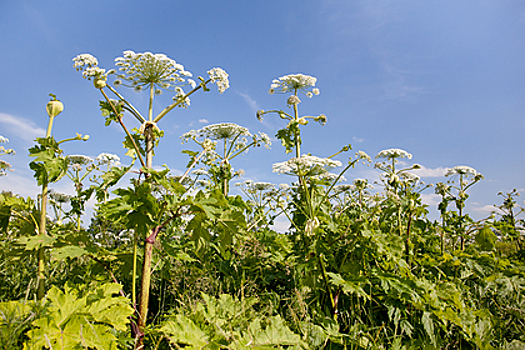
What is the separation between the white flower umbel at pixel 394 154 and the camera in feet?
13.5

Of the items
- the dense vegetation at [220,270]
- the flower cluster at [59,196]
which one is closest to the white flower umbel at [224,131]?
the dense vegetation at [220,270]

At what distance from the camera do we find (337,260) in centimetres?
308

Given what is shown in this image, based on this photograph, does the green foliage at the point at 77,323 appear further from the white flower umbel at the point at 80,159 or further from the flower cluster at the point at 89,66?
the white flower umbel at the point at 80,159

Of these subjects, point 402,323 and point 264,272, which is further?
point 264,272

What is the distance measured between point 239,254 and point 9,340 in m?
2.20

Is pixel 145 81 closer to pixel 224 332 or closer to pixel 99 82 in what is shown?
pixel 99 82

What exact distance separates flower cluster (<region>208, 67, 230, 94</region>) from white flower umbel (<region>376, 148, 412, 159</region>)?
2.42 meters

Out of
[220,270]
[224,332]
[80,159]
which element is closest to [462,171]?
[220,270]

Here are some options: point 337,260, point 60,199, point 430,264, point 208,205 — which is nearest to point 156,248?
point 208,205

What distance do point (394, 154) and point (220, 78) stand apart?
8.62 feet

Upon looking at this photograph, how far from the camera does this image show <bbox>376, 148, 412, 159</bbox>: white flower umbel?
13.5 feet

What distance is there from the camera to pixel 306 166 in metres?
3.22

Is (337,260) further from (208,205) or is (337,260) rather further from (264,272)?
(208,205)

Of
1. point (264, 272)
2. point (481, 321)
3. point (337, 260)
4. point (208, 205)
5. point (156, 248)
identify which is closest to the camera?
point (208, 205)
